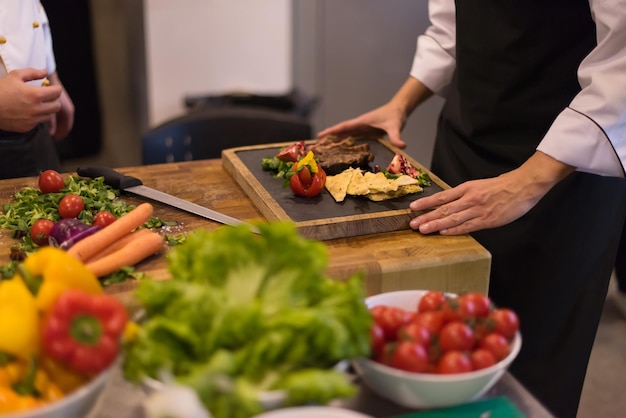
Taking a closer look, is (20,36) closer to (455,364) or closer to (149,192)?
(149,192)

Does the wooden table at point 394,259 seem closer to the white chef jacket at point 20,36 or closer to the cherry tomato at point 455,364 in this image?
the cherry tomato at point 455,364

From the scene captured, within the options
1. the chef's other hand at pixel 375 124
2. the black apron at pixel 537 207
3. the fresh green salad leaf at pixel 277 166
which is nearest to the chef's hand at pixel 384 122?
the chef's other hand at pixel 375 124

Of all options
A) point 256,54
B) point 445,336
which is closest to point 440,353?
point 445,336

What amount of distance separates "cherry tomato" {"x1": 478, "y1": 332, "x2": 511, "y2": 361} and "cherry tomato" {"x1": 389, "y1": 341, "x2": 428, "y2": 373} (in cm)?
8

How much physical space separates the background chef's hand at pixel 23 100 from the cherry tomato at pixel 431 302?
3.14ft

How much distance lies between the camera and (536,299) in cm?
169

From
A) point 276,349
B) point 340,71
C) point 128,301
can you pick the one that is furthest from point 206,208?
point 340,71

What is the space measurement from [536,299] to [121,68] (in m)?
2.87

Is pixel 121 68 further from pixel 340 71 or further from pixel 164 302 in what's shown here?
pixel 164 302

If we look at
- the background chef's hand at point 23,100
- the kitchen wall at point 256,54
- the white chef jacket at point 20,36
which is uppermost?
the white chef jacket at point 20,36

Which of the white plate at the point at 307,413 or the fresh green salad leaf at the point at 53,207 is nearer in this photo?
the white plate at the point at 307,413

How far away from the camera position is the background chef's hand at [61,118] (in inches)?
81.2

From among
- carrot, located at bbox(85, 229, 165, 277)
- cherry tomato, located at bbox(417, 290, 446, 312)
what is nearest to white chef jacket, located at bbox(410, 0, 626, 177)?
cherry tomato, located at bbox(417, 290, 446, 312)

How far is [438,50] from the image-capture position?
1913mm
